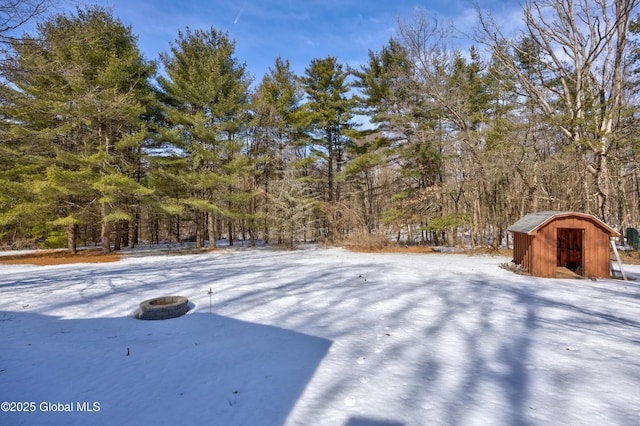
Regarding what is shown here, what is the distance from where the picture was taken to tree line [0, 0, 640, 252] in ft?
A: 38.1

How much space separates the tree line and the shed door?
2730mm

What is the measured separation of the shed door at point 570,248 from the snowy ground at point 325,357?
2.92 metres

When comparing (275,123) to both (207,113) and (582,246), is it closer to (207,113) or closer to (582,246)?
(207,113)

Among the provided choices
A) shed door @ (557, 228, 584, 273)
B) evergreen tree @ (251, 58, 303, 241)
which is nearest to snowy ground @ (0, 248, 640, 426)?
shed door @ (557, 228, 584, 273)

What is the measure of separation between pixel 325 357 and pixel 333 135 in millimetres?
18700

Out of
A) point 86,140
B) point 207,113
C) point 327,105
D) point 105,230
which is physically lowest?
point 105,230

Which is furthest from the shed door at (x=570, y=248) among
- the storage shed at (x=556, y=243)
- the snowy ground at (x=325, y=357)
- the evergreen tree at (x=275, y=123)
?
the evergreen tree at (x=275, y=123)

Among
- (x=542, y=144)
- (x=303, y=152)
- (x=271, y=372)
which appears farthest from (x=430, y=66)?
(x=271, y=372)

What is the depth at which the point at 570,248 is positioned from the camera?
362 inches

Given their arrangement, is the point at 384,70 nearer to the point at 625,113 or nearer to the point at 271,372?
the point at 625,113

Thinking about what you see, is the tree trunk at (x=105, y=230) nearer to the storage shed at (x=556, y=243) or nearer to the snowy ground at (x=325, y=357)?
the snowy ground at (x=325, y=357)

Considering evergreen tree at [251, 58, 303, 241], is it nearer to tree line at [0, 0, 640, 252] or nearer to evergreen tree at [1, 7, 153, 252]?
tree line at [0, 0, 640, 252]

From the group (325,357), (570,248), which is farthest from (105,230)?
(570,248)

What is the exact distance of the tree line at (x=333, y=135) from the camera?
11.6m
